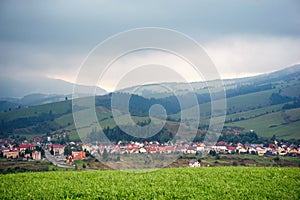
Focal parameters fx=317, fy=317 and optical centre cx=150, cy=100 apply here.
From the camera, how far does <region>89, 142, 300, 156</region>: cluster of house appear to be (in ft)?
112

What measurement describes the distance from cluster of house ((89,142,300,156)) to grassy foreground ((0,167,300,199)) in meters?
13.0

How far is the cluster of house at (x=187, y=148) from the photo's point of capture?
34125 mm

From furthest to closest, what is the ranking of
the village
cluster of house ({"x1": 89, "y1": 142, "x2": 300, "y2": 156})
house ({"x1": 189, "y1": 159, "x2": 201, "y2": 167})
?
house ({"x1": 189, "y1": 159, "x2": 201, "y2": 167})
the village
cluster of house ({"x1": 89, "y1": 142, "x2": 300, "y2": 156})

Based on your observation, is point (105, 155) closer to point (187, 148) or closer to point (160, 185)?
point (187, 148)

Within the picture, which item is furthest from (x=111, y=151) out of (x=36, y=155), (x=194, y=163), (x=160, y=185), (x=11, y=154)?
(x=11, y=154)

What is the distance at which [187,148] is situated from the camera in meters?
42.1

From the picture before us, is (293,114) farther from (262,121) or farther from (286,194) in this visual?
(286,194)

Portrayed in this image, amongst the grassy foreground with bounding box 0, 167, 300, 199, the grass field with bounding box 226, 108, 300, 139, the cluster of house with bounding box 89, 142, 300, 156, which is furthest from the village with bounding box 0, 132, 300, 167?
the grass field with bounding box 226, 108, 300, 139

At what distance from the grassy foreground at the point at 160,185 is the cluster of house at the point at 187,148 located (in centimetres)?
1304

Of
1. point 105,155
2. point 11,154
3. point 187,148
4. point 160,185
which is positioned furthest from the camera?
point 11,154

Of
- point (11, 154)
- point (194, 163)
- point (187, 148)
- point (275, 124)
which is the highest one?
point (187, 148)

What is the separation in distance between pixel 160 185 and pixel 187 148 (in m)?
26.4

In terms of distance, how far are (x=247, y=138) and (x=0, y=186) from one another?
126 metres

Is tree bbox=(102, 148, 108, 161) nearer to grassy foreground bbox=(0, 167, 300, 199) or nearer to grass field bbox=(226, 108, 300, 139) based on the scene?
grassy foreground bbox=(0, 167, 300, 199)
